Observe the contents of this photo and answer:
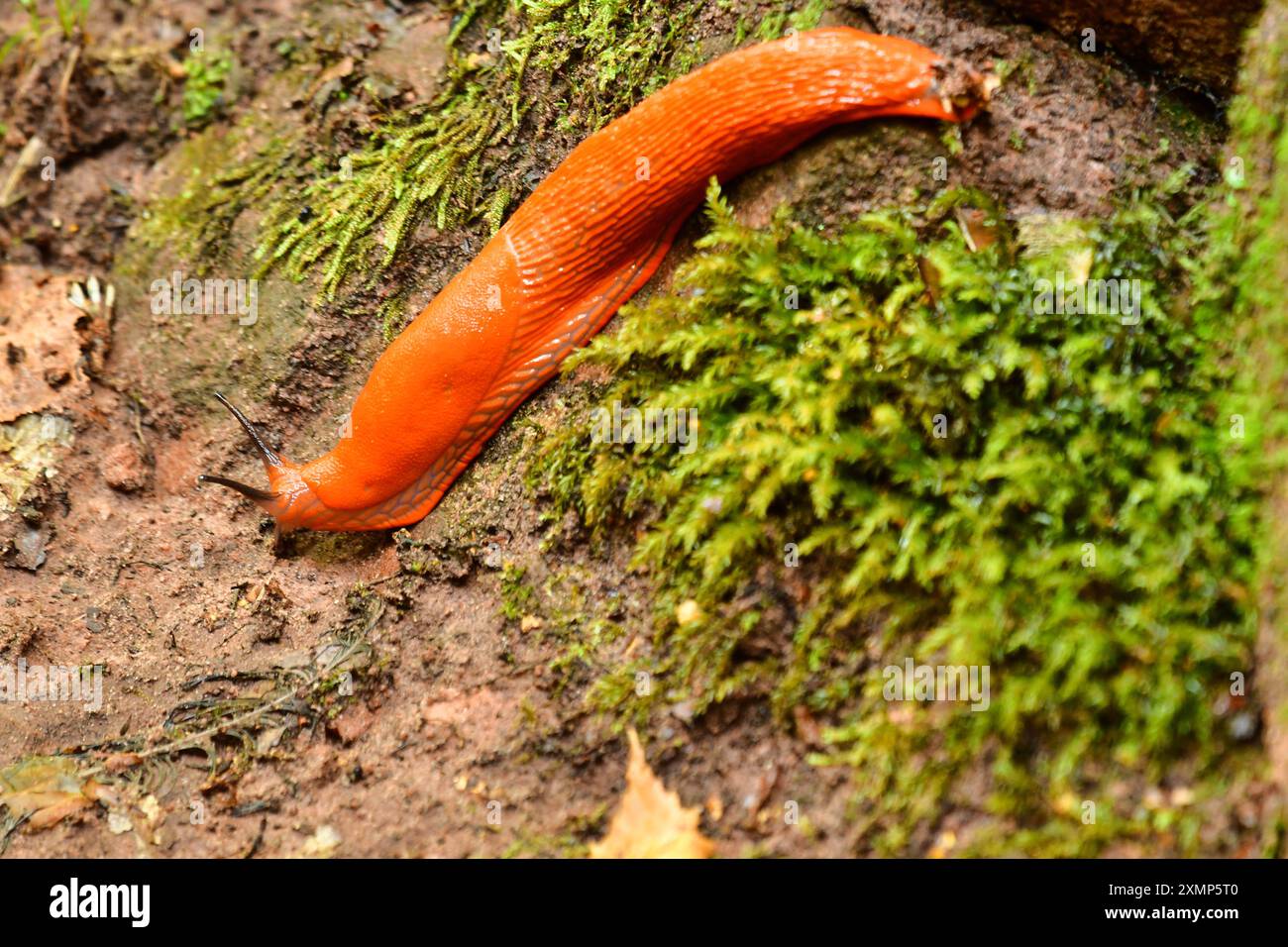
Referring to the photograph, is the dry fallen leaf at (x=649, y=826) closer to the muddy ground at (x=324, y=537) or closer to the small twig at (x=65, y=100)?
the muddy ground at (x=324, y=537)

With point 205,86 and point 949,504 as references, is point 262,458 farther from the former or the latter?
point 949,504

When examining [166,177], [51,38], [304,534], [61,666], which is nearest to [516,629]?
[304,534]

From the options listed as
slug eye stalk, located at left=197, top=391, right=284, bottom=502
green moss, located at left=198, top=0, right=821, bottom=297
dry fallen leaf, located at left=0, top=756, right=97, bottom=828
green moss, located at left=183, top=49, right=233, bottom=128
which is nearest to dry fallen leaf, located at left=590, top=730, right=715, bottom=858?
dry fallen leaf, located at left=0, top=756, right=97, bottom=828

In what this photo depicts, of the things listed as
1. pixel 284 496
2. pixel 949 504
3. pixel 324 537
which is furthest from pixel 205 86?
pixel 949 504

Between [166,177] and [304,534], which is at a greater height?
[166,177]

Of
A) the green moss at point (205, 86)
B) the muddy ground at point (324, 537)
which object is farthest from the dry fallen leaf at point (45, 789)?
the green moss at point (205, 86)

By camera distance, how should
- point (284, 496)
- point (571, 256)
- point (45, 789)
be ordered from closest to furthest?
point (45, 789), point (571, 256), point (284, 496)
